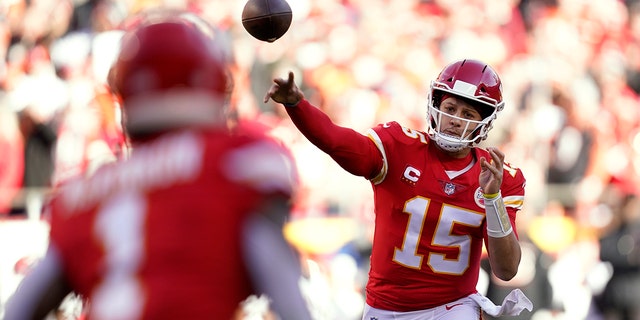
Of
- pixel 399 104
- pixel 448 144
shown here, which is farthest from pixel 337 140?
pixel 399 104

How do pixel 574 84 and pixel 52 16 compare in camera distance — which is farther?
pixel 574 84

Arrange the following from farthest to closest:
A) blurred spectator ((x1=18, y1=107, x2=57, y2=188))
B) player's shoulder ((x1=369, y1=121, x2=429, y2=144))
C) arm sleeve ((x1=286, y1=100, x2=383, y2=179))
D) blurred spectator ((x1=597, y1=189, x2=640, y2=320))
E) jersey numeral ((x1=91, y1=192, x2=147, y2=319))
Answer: blurred spectator ((x1=597, y1=189, x2=640, y2=320)) → blurred spectator ((x1=18, y1=107, x2=57, y2=188)) → player's shoulder ((x1=369, y1=121, x2=429, y2=144)) → arm sleeve ((x1=286, y1=100, x2=383, y2=179)) → jersey numeral ((x1=91, y1=192, x2=147, y2=319))

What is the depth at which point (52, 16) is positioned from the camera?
9109 millimetres

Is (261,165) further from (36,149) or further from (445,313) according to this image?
(36,149)

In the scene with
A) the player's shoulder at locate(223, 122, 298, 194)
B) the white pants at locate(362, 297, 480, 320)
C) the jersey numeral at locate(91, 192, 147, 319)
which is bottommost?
the white pants at locate(362, 297, 480, 320)

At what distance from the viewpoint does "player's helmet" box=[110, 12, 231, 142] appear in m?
2.49

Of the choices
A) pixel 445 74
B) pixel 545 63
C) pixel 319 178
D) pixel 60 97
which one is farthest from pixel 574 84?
pixel 445 74

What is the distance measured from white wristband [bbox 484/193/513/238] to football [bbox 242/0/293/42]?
115cm

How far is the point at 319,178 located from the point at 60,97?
2.06m

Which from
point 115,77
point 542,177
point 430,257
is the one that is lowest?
point 542,177

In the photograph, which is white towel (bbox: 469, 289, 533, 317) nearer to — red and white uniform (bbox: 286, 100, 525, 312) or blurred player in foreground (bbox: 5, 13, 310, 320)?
red and white uniform (bbox: 286, 100, 525, 312)

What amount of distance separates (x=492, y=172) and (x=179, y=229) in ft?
8.02

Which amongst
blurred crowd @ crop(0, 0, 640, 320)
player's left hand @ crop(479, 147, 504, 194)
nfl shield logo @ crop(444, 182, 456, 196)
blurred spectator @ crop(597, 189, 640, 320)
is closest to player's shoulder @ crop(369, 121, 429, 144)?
nfl shield logo @ crop(444, 182, 456, 196)

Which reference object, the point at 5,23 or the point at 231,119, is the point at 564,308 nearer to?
the point at 5,23
